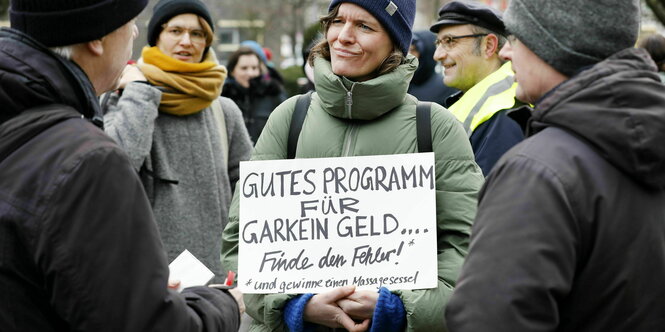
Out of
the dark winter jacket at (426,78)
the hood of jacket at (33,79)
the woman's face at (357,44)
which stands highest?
the hood of jacket at (33,79)

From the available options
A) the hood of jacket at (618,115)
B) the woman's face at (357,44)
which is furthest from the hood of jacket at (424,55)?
the hood of jacket at (618,115)

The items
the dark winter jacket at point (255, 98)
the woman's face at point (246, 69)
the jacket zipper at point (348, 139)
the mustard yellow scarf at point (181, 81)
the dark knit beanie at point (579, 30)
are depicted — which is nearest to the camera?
the dark knit beanie at point (579, 30)

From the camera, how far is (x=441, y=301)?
295 centimetres

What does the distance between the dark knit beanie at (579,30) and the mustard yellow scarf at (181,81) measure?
Answer: 2.71 metres

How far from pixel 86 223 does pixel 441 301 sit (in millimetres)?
1383

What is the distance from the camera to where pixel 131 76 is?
15.5 ft

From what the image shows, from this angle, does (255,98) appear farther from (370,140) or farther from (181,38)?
(370,140)

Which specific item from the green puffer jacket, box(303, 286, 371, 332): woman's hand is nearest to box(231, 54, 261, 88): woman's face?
the green puffer jacket

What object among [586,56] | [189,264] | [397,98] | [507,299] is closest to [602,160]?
[586,56]

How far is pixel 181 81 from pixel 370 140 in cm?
189

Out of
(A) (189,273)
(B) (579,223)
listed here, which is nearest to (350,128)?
(A) (189,273)

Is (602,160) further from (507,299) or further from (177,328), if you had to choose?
(177,328)

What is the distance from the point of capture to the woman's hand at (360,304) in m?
2.89

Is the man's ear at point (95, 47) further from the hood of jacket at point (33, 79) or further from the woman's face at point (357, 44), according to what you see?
the woman's face at point (357, 44)
